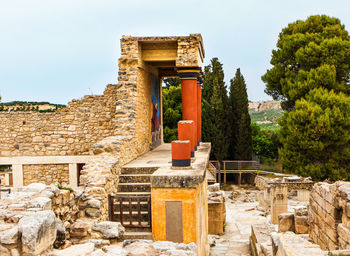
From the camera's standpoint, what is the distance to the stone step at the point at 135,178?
718cm

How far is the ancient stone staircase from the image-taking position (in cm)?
584

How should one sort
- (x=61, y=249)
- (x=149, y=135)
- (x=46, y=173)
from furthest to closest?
(x=149, y=135) → (x=46, y=173) → (x=61, y=249)

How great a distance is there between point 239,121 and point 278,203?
1266 centimetres

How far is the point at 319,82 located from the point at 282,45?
3672mm

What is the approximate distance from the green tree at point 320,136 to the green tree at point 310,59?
80 cm

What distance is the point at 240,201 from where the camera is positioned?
18594 millimetres

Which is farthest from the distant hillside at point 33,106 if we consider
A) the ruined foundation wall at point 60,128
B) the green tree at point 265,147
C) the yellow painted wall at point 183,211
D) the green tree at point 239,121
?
the green tree at point 265,147

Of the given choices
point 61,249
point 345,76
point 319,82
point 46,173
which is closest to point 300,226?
point 61,249

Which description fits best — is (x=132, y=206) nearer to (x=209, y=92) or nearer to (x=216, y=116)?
(x=216, y=116)

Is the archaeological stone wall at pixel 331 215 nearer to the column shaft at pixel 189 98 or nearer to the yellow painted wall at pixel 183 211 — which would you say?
the yellow painted wall at pixel 183 211

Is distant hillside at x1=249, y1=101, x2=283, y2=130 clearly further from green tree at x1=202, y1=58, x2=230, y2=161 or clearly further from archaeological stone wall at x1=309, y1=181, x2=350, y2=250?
archaeological stone wall at x1=309, y1=181, x2=350, y2=250

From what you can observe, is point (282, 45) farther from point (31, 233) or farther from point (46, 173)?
point (31, 233)

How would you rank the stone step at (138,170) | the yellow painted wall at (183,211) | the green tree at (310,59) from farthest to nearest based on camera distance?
the green tree at (310,59) < the stone step at (138,170) < the yellow painted wall at (183,211)

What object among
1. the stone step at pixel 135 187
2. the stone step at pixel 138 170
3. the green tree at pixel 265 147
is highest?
the stone step at pixel 138 170
